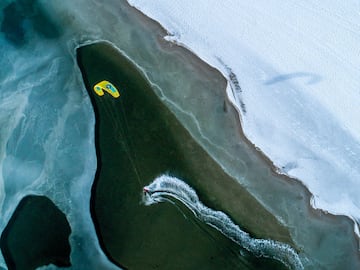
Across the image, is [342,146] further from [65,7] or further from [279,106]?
[65,7]

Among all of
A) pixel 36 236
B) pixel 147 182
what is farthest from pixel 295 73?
pixel 36 236

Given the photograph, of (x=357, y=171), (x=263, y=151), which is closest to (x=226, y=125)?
(x=263, y=151)

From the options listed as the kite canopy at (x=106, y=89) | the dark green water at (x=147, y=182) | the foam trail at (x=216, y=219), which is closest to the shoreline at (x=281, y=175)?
the dark green water at (x=147, y=182)

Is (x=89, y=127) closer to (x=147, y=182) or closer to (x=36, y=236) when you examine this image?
(x=147, y=182)

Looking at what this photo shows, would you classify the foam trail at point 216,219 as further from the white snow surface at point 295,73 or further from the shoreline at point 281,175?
the white snow surface at point 295,73

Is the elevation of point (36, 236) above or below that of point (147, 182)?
below

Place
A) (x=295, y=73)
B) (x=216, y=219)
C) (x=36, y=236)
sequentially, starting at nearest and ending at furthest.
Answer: (x=216, y=219)
(x=36, y=236)
(x=295, y=73)
